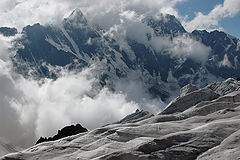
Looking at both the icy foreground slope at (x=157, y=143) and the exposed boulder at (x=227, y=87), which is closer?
the icy foreground slope at (x=157, y=143)

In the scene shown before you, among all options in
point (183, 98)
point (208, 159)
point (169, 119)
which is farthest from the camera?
point (183, 98)

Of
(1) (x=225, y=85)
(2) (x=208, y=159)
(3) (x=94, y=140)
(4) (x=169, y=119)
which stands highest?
(1) (x=225, y=85)

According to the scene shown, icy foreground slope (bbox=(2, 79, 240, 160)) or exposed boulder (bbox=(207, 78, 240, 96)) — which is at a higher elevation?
exposed boulder (bbox=(207, 78, 240, 96))

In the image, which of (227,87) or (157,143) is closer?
(157,143)

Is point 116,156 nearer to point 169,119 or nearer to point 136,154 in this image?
point 136,154

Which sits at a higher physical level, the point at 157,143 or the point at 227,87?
the point at 227,87

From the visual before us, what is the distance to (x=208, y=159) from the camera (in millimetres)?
17484

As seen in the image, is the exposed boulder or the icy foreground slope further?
the exposed boulder

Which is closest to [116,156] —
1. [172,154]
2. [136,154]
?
[136,154]

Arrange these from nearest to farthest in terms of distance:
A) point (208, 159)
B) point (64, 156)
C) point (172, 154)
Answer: point (208, 159)
point (172, 154)
point (64, 156)

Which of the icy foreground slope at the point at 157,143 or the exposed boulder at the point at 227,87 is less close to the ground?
the exposed boulder at the point at 227,87

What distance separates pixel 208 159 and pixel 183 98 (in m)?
32.3

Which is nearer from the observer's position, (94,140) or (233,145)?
(233,145)

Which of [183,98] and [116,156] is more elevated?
[183,98]
